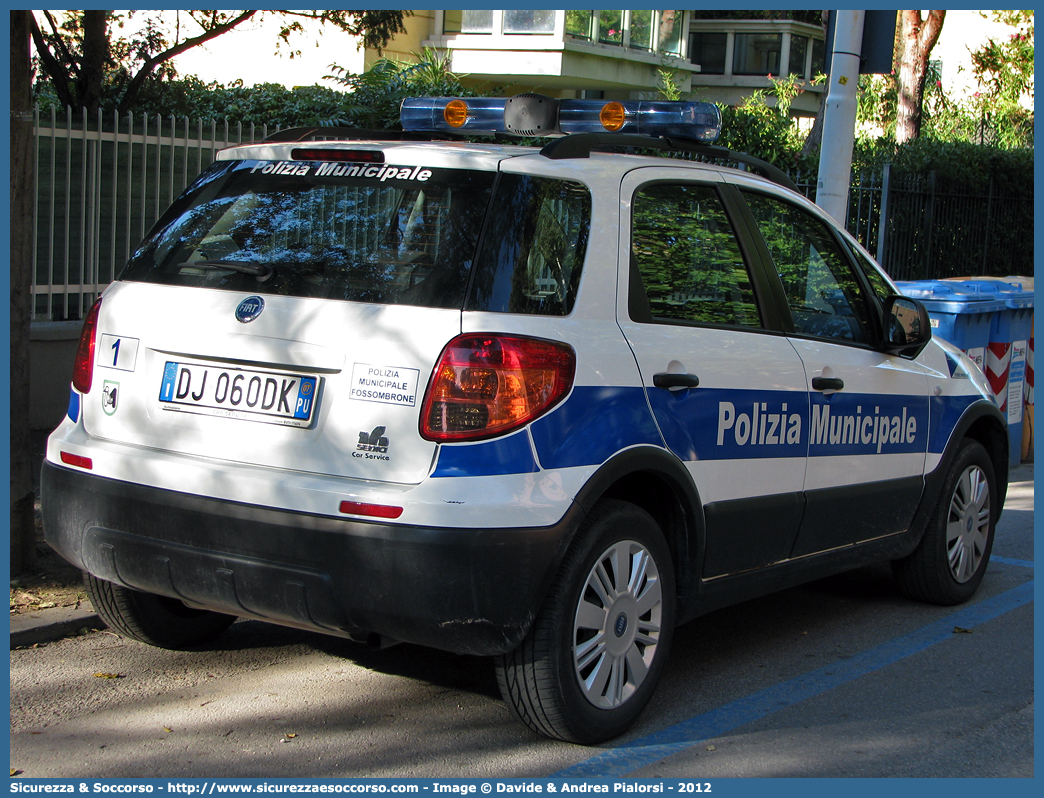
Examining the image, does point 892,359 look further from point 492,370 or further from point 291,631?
point 291,631

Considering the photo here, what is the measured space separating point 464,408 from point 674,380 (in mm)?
837

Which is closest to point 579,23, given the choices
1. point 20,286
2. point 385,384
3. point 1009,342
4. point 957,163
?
point 957,163

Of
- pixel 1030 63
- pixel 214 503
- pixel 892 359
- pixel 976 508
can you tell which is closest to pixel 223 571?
pixel 214 503

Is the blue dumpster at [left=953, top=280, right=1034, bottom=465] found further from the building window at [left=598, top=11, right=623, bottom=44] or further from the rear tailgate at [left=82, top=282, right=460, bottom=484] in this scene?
the building window at [left=598, top=11, right=623, bottom=44]

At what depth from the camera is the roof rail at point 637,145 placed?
3.69m

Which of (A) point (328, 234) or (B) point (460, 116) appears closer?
(A) point (328, 234)

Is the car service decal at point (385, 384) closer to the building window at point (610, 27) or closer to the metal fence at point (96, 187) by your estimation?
the metal fence at point (96, 187)

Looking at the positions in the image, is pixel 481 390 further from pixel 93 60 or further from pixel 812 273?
pixel 93 60

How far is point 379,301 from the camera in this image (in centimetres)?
336

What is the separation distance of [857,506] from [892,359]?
67cm

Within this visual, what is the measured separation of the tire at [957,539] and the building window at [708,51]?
28.8m

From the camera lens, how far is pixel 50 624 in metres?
4.49

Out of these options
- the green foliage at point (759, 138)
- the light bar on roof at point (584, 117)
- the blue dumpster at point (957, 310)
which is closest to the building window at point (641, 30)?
the green foliage at point (759, 138)

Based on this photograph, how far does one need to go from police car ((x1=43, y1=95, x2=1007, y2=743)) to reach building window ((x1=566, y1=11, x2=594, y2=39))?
1992 centimetres
